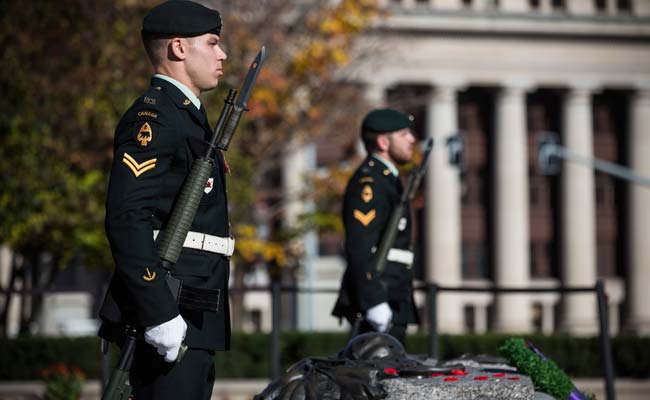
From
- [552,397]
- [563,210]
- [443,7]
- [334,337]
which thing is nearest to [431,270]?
[563,210]

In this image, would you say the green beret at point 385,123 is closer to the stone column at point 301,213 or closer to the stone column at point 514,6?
the stone column at point 301,213

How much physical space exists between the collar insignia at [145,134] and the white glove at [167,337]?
0.76 m

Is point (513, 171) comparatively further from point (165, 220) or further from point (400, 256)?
point (165, 220)

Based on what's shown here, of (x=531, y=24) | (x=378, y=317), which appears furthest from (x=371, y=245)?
(x=531, y=24)

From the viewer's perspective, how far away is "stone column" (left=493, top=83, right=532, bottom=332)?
58.4 meters

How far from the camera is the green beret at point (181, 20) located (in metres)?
5.45

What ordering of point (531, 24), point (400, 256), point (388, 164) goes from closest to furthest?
1. point (400, 256)
2. point (388, 164)
3. point (531, 24)

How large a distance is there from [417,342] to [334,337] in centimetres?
130

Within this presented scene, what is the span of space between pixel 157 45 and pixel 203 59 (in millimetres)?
216

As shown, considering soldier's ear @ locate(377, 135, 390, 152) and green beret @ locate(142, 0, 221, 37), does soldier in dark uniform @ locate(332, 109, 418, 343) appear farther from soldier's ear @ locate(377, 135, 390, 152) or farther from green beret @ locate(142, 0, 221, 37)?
green beret @ locate(142, 0, 221, 37)

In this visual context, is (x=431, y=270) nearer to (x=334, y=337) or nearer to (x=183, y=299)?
Answer: (x=334, y=337)

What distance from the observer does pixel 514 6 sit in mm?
59875

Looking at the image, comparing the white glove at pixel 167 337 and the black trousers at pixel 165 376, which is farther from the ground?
the white glove at pixel 167 337

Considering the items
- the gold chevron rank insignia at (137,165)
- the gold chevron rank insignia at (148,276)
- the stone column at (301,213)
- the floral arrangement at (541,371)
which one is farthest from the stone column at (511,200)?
the gold chevron rank insignia at (148,276)
